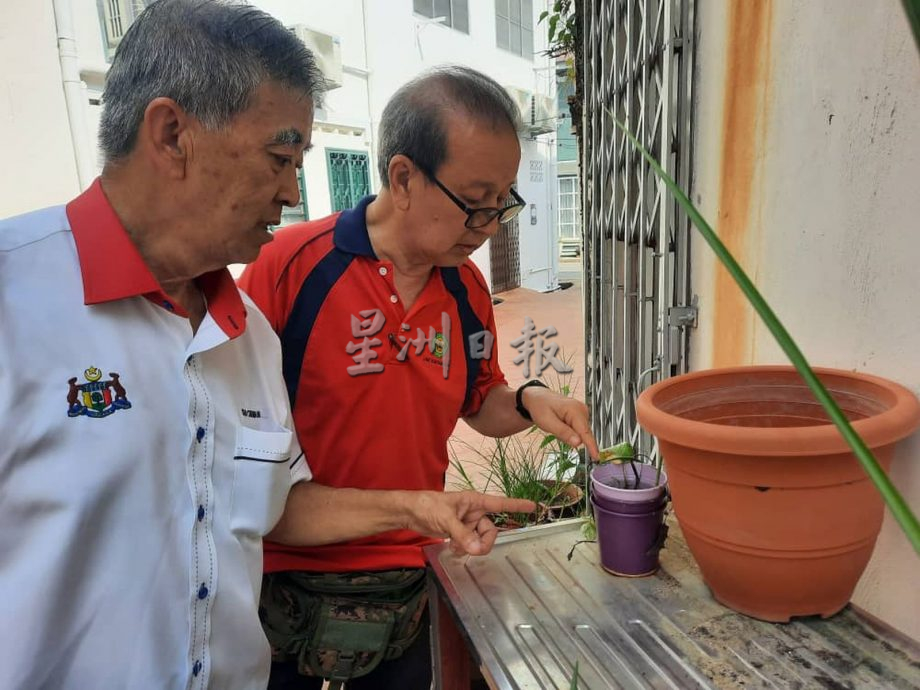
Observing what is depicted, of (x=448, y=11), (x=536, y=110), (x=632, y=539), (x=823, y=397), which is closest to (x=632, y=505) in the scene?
(x=632, y=539)

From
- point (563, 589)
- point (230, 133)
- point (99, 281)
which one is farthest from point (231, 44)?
point (563, 589)

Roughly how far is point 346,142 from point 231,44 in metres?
8.07

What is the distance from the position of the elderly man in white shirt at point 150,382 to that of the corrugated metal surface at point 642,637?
1.38ft

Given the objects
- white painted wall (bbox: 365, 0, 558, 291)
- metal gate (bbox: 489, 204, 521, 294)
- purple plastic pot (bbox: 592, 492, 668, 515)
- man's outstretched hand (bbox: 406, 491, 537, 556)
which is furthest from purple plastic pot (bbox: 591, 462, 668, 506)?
metal gate (bbox: 489, 204, 521, 294)

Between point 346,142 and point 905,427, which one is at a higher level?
point 346,142

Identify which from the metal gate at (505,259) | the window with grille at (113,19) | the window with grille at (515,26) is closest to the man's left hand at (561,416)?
the window with grille at (113,19)

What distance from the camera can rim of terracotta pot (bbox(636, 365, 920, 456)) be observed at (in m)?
0.87

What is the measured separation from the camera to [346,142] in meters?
8.61

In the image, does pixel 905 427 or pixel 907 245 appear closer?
pixel 905 427

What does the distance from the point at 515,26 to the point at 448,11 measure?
2.19 metres

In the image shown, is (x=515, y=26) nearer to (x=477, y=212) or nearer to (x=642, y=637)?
(x=477, y=212)

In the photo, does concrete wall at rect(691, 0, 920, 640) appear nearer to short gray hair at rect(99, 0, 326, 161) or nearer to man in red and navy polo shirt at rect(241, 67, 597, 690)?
man in red and navy polo shirt at rect(241, 67, 597, 690)

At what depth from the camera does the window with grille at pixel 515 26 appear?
→ 38.6 feet

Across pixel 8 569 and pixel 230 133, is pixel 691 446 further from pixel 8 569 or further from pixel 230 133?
pixel 8 569
